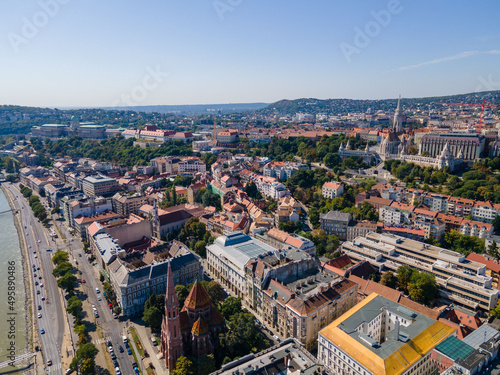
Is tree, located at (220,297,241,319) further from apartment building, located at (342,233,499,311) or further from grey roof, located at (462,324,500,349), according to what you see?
grey roof, located at (462,324,500,349)

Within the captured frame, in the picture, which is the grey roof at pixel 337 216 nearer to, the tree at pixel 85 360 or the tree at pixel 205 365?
the tree at pixel 205 365

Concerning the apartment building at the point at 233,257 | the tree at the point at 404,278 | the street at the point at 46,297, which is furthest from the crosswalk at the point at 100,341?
the tree at the point at 404,278

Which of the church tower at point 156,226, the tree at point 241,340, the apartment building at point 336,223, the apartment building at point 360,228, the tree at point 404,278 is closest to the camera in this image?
the tree at point 241,340

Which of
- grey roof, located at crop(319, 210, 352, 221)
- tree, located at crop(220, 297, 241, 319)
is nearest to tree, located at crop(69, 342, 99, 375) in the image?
tree, located at crop(220, 297, 241, 319)

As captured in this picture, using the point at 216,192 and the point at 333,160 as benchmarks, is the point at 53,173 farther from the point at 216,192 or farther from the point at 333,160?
the point at 333,160

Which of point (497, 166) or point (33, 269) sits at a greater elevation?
point (497, 166)

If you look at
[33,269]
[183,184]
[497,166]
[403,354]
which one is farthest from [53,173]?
[497,166]
